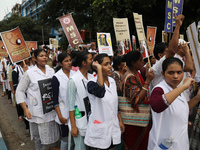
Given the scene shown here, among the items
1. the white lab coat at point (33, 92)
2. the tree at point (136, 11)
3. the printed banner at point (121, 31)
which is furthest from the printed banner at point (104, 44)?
the tree at point (136, 11)

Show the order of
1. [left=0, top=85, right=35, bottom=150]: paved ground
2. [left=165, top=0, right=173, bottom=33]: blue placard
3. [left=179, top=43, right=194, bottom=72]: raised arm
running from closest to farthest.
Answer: [left=179, top=43, right=194, bottom=72]: raised arm → [left=165, top=0, right=173, bottom=33]: blue placard → [left=0, top=85, right=35, bottom=150]: paved ground

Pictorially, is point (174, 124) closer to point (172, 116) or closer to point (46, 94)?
point (172, 116)

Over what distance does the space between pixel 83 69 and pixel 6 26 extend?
37908 mm

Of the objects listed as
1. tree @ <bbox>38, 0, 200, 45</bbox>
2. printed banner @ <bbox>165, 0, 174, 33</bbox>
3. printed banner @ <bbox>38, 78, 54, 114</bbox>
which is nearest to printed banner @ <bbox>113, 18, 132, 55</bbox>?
printed banner @ <bbox>165, 0, 174, 33</bbox>

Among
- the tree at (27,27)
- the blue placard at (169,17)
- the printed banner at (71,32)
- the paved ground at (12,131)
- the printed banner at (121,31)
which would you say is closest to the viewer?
the blue placard at (169,17)

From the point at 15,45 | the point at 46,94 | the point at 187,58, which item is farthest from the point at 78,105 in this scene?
the point at 15,45

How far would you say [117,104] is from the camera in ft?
6.89

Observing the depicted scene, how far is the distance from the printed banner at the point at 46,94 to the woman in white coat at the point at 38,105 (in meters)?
0.04

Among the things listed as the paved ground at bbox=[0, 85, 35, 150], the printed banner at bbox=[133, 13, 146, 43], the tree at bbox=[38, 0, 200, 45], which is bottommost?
the paved ground at bbox=[0, 85, 35, 150]

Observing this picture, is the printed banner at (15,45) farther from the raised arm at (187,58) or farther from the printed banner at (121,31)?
the raised arm at (187,58)

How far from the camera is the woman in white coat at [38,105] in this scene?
2.66 m

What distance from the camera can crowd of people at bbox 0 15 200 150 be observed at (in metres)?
1.58

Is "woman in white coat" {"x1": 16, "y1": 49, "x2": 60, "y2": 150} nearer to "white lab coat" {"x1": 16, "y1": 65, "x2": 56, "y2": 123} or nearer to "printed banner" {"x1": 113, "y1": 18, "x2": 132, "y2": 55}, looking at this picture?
"white lab coat" {"x1": 16, "y1": 65, "x2": 56, "y2": 123}

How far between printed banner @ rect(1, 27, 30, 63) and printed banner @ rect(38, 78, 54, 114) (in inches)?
43.7
